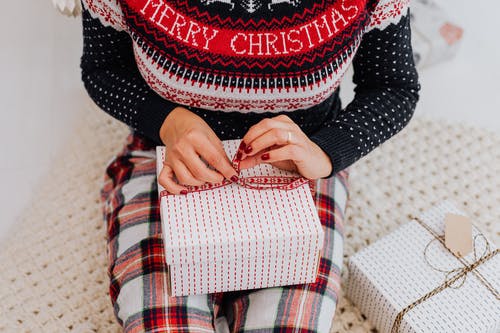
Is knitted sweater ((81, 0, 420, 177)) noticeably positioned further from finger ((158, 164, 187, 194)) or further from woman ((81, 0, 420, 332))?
finger ((158, 164, 187, 194))

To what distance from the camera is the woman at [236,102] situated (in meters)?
0.73

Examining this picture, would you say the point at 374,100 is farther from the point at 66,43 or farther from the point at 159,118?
the point at 66,43

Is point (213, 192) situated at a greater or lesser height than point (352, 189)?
greater

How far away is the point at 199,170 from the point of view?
2.32 feet

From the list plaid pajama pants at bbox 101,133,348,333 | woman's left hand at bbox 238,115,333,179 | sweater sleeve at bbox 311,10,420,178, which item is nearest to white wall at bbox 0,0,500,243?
plaid pajama pants at bbox 101,133,348,333

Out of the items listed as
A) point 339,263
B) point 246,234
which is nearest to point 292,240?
point 246,234

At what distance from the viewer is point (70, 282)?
101 centimetres

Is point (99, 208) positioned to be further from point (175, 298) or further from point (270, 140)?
point (270, 140)

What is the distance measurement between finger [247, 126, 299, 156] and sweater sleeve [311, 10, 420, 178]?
0.11m

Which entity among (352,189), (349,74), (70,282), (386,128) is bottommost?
(70,282)

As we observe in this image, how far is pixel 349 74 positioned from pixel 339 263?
0.64 metres

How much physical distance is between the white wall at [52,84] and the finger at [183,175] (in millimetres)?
524

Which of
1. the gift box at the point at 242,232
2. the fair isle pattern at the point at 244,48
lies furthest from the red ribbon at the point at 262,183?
the fair isle pattern at the point at 244,48

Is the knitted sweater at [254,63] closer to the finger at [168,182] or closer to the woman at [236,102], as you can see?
the woman at [236,102]
